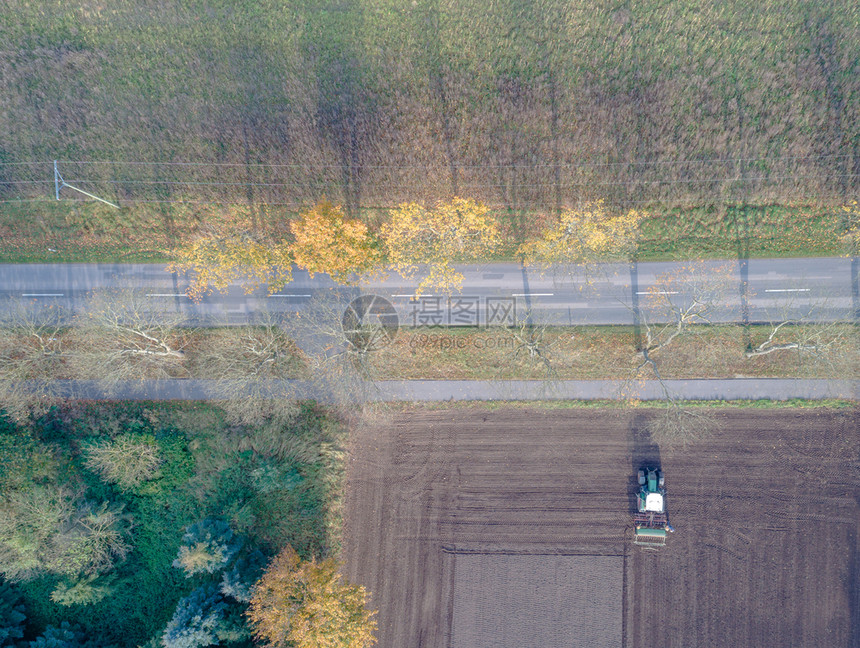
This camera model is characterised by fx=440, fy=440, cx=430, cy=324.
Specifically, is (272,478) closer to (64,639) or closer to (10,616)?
(64,639)

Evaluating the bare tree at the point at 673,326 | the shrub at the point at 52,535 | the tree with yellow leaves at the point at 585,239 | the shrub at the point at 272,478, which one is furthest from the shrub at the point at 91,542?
the bare tree at the point at 673,326

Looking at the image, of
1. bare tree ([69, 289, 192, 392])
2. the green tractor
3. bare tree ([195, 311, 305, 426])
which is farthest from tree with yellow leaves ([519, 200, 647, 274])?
bare tree ([69, 289, 192, 392])

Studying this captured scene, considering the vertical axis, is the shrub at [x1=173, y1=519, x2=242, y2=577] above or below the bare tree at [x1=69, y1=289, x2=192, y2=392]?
below

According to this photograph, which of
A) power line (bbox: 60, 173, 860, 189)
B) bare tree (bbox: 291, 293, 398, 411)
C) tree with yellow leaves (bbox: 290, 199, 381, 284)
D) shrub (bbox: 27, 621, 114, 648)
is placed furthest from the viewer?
power line (bbox: 60, 173, 860, 189)

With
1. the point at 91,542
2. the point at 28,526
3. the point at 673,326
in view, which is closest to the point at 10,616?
the point at 28,526

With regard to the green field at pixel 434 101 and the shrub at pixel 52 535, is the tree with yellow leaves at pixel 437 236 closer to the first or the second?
the green field at pixel 434 101

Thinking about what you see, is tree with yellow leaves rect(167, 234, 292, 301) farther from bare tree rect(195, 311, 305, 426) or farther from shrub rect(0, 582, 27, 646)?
shrub rect(0, 582, 27, 646)

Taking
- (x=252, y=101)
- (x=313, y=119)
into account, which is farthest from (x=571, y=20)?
(x=252, y=101)
